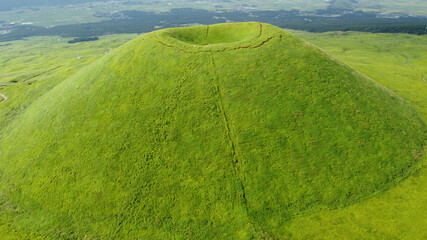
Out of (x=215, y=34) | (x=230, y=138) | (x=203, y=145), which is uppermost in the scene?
(x=215, y=34)

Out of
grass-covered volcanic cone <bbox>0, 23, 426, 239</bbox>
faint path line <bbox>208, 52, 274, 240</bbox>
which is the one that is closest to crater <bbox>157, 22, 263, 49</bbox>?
grass-covered volcanic cone <bbox>0, 23, 426, 239</bbox>

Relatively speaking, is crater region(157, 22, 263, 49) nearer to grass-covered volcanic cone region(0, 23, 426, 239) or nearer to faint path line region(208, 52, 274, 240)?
grass-covered volcanic cone region(0, 23, 426, 239)

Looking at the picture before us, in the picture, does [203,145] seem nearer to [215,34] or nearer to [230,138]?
[230,138]

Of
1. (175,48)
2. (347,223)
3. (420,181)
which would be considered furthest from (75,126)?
(420,181)

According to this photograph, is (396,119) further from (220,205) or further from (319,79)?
(220,205)

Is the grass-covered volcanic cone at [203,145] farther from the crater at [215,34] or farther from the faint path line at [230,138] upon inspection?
the crater at [215,34]

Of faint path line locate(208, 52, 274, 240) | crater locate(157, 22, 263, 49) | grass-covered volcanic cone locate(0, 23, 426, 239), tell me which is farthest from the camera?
crater locate(157, 22, 263, 49)

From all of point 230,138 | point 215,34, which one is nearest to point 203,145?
point 230,138

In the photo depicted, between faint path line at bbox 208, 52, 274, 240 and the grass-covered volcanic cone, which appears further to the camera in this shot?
the grass-covered volcanic cone

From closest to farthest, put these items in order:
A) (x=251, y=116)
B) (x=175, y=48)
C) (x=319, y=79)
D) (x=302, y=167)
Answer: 1. (x=302, y=167)
2. (x=251, y=116)
3. (x=319, y=79)
4. (x=175, y=48)
